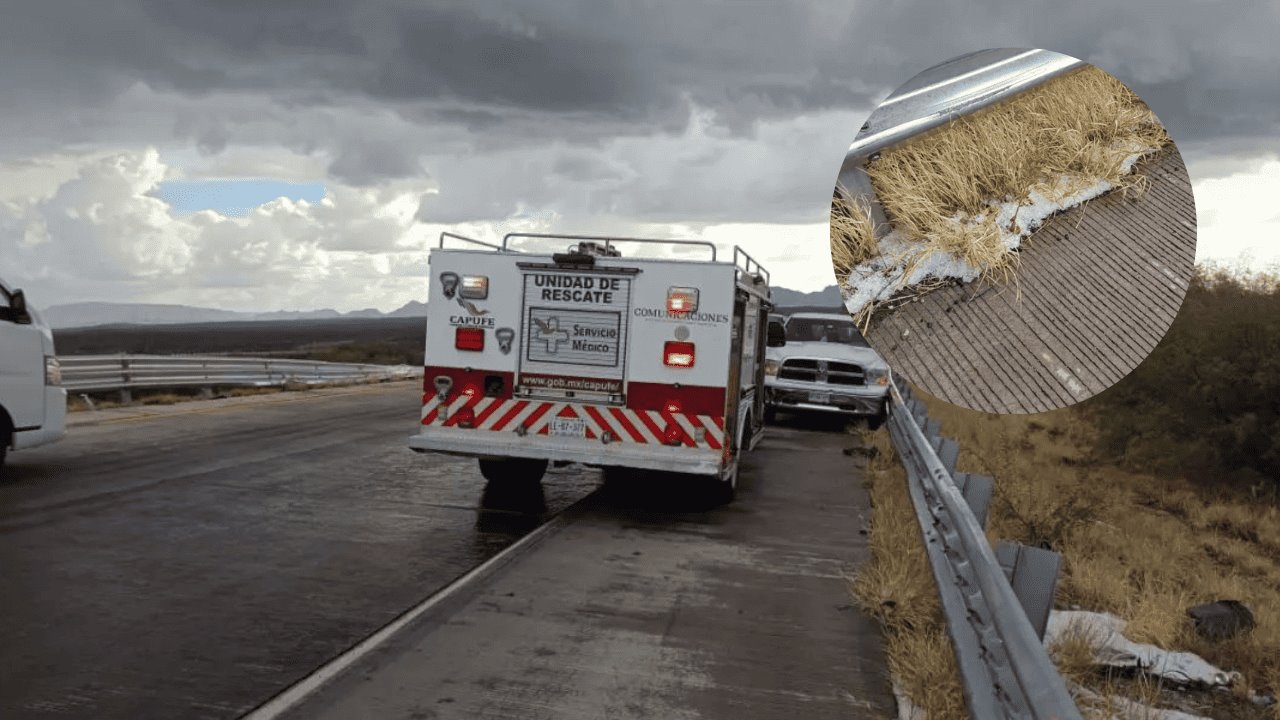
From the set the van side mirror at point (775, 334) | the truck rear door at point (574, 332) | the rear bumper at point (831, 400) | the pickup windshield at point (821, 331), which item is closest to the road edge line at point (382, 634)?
the truck rear door at point (574, 332)

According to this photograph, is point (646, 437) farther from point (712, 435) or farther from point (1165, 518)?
point (1165, 518)

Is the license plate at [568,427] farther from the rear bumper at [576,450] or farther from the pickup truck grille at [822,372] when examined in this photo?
the pickup truck grille at [822,372]

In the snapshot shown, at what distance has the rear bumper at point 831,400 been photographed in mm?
16938

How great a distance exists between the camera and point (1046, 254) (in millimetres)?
3678

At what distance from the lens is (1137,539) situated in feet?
35.9

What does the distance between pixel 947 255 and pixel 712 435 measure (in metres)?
6.59

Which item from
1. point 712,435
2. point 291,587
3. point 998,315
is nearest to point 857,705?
point 998,315

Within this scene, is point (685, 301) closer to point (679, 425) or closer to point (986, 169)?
point (679, 425)

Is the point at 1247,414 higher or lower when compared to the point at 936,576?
higher

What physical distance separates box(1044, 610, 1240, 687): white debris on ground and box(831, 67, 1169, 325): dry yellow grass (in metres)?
3.57

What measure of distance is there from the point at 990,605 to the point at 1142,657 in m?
2.64

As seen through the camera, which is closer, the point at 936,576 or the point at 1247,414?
the point at 936,576

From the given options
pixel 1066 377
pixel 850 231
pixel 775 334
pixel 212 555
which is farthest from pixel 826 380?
pixel 1066 377

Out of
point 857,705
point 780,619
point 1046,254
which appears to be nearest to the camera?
point 1046,254
